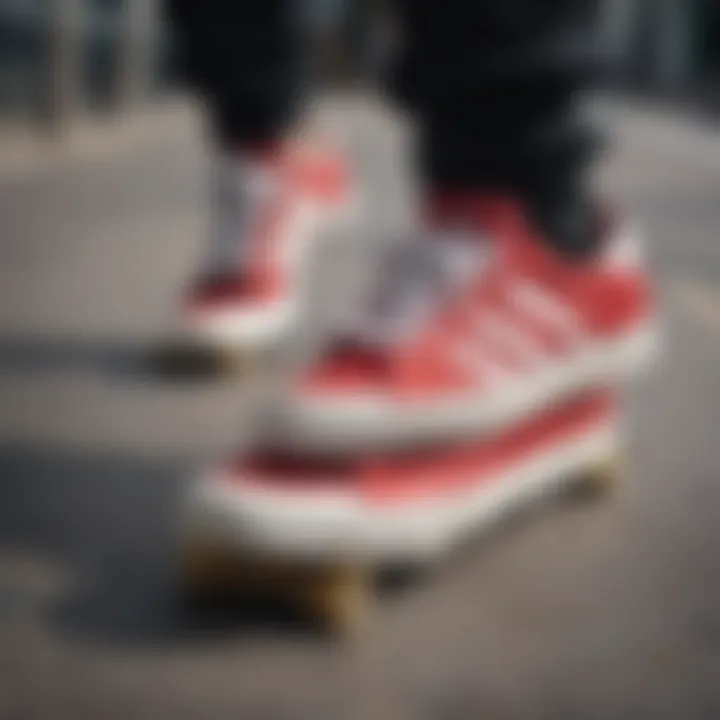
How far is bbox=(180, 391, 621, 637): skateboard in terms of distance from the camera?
0.63 meters

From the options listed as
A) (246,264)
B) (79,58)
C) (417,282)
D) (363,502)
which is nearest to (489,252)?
(417,282)

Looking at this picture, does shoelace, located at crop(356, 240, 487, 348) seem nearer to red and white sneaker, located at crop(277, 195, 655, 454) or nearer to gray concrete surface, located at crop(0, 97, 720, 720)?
red and white sneaker, located at crop(277, 195, 655, 454)

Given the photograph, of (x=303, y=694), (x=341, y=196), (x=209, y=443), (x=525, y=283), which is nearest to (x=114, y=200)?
(x=341, y=196)

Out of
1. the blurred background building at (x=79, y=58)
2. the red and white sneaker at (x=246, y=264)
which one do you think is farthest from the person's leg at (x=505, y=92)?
the blurred background building at (x=79, y=58)

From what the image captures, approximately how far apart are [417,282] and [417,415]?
74 millimetres

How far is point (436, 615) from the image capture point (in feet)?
2.19

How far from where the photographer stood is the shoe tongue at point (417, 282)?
27.7 inches

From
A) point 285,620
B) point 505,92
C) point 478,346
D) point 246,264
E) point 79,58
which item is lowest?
point 285,620

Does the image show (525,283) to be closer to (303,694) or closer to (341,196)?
(303,694)

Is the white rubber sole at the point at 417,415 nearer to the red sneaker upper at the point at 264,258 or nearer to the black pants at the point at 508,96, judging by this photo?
the black pants at the point at 508,96

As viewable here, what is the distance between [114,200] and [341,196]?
0.38m

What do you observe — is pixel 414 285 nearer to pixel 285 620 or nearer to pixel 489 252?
pixel 489 252

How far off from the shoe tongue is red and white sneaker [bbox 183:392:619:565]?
6 cm

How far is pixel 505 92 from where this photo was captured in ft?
2.41
